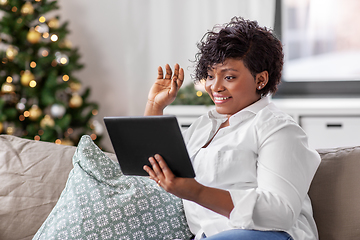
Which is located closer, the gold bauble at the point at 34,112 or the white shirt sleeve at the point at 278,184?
the white shirt sleeve at the point at 278,184

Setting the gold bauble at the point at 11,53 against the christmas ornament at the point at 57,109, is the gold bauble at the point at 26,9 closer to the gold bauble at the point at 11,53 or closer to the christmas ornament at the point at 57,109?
the gold bauble at the point at 11,53

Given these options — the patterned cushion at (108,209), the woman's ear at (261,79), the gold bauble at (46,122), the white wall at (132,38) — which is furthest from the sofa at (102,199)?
the white wall at (132,38)

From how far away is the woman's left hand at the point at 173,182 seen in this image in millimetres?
962

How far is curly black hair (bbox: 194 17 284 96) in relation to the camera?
1.18m

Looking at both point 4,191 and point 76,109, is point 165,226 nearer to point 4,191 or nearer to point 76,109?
point 4,191

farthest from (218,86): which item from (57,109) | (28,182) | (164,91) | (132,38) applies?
(132,38)

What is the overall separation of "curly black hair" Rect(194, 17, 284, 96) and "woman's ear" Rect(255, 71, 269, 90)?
0.01 m

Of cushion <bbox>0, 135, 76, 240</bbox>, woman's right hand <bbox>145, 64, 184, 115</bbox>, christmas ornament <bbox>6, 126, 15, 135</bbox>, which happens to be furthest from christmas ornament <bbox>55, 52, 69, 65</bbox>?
woman's right hand <bbox>145, 64, 184, 115</bbox>

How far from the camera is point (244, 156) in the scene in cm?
113

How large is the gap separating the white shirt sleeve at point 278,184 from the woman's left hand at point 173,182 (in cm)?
10

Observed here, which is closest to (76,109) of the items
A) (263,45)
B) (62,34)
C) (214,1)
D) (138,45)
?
(62,34)

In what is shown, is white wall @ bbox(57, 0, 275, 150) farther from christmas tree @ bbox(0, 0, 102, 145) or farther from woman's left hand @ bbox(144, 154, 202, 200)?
woman's left hand @ bbox(144, 154, 202, 200)

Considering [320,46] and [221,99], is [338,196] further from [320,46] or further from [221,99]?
[320,46]

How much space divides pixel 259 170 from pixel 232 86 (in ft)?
0.93
